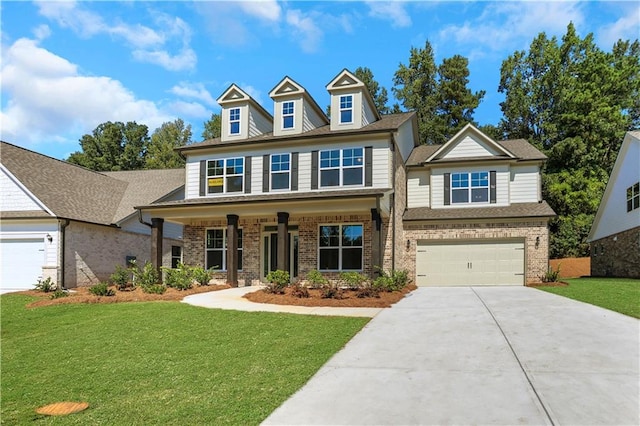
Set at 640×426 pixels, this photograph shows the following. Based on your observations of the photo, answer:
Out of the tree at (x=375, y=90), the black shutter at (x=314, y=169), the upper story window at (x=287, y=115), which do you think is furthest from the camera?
the tree at (x=375, y=90)

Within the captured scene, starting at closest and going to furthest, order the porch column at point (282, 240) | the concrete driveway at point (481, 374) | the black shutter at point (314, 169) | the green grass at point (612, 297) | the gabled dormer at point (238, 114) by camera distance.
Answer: the concrete driveway at point (481, 374) < the green grass at point (612, 297) < the porch column at point (282, 240) < the black shutter at point (314, 169) < the gabled dormer at point (238, 114)

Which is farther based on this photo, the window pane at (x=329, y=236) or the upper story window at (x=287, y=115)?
the upper story window at (x=287, y=115)

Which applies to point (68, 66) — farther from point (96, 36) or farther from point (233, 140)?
point (233, 140)

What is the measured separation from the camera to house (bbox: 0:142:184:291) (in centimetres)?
1816

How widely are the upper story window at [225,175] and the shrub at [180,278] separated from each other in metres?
3.95

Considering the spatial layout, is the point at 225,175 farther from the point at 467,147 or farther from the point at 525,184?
the point at 525,184

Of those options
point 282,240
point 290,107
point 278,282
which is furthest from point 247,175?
point 278,282

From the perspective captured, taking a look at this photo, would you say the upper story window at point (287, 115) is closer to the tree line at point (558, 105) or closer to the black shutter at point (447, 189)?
the black shutter at point (447, 189)

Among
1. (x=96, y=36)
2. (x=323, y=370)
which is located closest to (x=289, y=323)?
(x=323, y=370)

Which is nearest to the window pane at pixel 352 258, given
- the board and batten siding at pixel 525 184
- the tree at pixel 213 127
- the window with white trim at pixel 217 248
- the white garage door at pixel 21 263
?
the window with white trim at pixel 217 248

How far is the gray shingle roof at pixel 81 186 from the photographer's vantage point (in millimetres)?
19141

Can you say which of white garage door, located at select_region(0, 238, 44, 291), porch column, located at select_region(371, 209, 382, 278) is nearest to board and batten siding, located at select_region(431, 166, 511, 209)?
porch column, located at select_region(371, 209, 382, 278)

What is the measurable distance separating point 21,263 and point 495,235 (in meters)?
19.7

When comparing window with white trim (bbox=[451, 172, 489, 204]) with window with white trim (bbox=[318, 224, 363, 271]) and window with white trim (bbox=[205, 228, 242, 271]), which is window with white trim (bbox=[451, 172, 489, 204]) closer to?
window with white trim (bbox=[318, 224, 363, 271])
